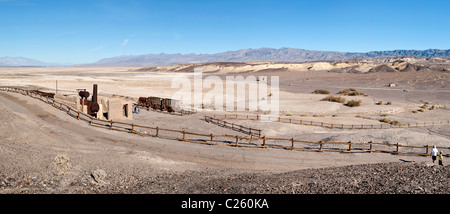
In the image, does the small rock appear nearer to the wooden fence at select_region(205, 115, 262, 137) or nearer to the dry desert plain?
the dry desert plain

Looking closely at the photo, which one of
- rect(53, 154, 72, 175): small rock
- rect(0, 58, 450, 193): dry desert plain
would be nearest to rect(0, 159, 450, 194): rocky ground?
rect(0, 58, 450, 193): dry desert plain

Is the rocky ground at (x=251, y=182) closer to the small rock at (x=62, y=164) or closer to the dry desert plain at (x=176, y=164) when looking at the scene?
the dry desert plain at (x=176, y=164)

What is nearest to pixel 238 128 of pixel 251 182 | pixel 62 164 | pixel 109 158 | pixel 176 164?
pixel 176 164

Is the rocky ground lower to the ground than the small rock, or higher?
lower

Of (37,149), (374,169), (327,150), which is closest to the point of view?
(374,169)

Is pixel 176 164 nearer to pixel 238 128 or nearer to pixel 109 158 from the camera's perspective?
pixel 109 158

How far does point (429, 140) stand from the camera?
26.2 meters

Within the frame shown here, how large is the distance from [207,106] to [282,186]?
4000 centimetres

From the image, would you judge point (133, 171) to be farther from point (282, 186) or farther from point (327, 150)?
point (327, 150)

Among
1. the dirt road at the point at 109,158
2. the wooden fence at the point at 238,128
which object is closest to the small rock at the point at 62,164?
the dirt road at the point at 109,158

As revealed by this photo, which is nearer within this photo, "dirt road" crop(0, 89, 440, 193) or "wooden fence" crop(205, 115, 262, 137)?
"dirt road" crop(0, 89, 440, 193)

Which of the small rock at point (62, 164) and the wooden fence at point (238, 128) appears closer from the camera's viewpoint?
the small rock at point (62, 164)
